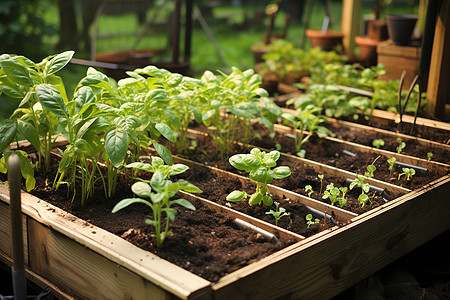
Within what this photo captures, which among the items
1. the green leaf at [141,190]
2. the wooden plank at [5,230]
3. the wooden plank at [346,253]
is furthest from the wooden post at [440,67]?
the wooden plank at [5,230]

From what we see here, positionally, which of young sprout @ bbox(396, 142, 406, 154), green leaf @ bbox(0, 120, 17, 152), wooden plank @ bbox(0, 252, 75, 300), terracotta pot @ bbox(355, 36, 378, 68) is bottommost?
wooden plank @ bbox(0, 252, 75, 300)

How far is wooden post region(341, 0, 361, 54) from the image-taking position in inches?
181

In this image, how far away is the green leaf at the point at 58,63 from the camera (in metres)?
1.94

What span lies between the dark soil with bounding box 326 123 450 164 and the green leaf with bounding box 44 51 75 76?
157 centimetres

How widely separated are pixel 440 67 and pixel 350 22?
1.78 m

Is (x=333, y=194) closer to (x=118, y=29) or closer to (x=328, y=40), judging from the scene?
(x=328, y=40)

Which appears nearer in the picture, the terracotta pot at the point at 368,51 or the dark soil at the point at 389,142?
the dark soil at the point at 389,142

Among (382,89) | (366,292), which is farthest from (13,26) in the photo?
(366,292)

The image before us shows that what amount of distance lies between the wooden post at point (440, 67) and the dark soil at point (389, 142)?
28 centimetres

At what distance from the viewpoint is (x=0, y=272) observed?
2.30 metres

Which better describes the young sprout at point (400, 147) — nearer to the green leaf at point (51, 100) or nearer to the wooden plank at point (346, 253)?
the wooden plank at point (346, 253)

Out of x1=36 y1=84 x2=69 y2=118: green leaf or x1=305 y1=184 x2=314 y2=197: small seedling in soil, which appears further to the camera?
x1=305 y1=184 x2=314 y2=197: small seedling in soil

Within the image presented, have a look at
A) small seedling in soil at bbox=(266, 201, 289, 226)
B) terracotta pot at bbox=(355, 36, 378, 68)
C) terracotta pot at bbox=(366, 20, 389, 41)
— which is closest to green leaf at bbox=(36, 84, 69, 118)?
small seedling in soil at bbox=(266, 201, 289, 226)

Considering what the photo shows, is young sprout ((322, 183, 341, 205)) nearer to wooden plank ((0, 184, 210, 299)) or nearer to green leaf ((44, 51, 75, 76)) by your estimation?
wooden plank ((0, 184, 210, 299))
